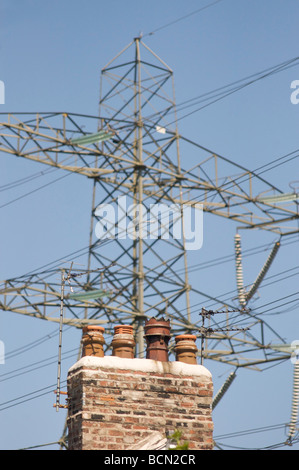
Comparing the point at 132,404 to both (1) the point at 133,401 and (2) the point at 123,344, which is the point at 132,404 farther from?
(2) the point at 123,344

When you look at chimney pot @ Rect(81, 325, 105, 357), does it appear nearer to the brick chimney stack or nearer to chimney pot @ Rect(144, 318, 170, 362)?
the brick chimney stack

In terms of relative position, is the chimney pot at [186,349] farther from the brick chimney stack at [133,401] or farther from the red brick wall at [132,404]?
the red brick wall at [132,404]

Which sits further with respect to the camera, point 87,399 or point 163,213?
point 163,213

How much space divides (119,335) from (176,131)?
110 feet

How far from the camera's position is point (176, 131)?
2015 inches

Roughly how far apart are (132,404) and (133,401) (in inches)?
1.9

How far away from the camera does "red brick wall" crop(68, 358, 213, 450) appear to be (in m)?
17.2

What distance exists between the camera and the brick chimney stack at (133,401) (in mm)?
17188

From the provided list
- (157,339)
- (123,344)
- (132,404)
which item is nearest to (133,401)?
(132,404)

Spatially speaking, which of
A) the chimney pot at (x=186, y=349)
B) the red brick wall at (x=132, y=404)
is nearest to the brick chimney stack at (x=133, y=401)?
the red brick wall at (x=132, y=404)

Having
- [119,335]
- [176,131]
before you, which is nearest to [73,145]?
[176,131]

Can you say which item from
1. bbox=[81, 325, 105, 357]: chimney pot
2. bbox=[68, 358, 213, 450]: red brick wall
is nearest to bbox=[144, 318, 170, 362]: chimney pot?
bbox=[68, 358, 213, 450]: red brick wall
